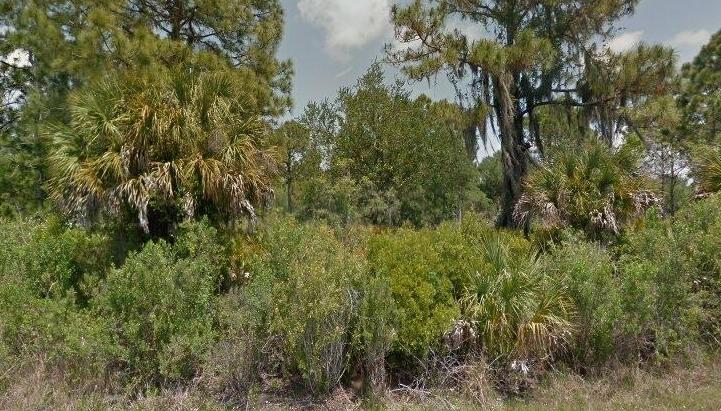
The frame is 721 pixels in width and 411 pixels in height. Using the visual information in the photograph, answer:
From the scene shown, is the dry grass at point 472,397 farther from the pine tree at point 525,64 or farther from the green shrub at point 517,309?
the pine tree at point 525,64

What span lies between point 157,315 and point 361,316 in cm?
208

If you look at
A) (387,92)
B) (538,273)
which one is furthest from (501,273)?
(387,92)

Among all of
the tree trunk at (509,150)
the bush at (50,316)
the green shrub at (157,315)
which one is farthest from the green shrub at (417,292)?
the tree trunk at (509,150)

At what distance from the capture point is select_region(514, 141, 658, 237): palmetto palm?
888cm

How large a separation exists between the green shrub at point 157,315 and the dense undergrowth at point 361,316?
0.01m

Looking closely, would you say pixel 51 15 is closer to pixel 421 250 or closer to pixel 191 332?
pixel 191 332

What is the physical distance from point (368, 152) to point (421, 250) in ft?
52.3

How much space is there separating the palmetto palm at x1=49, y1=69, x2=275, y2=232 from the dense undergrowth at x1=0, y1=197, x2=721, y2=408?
0.84 meters

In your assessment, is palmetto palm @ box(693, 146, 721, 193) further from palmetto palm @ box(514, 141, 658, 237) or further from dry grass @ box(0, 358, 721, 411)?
dry grass @ box(0, 358, 721, 411)

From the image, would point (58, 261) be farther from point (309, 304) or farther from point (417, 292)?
point (417, 292)

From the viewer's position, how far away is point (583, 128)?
596 inches

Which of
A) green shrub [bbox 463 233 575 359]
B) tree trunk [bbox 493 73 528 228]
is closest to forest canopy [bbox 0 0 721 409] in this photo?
green shrub [bbox 463 233 575 359]

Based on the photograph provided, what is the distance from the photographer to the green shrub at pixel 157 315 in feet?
15.9

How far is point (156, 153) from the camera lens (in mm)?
6781
